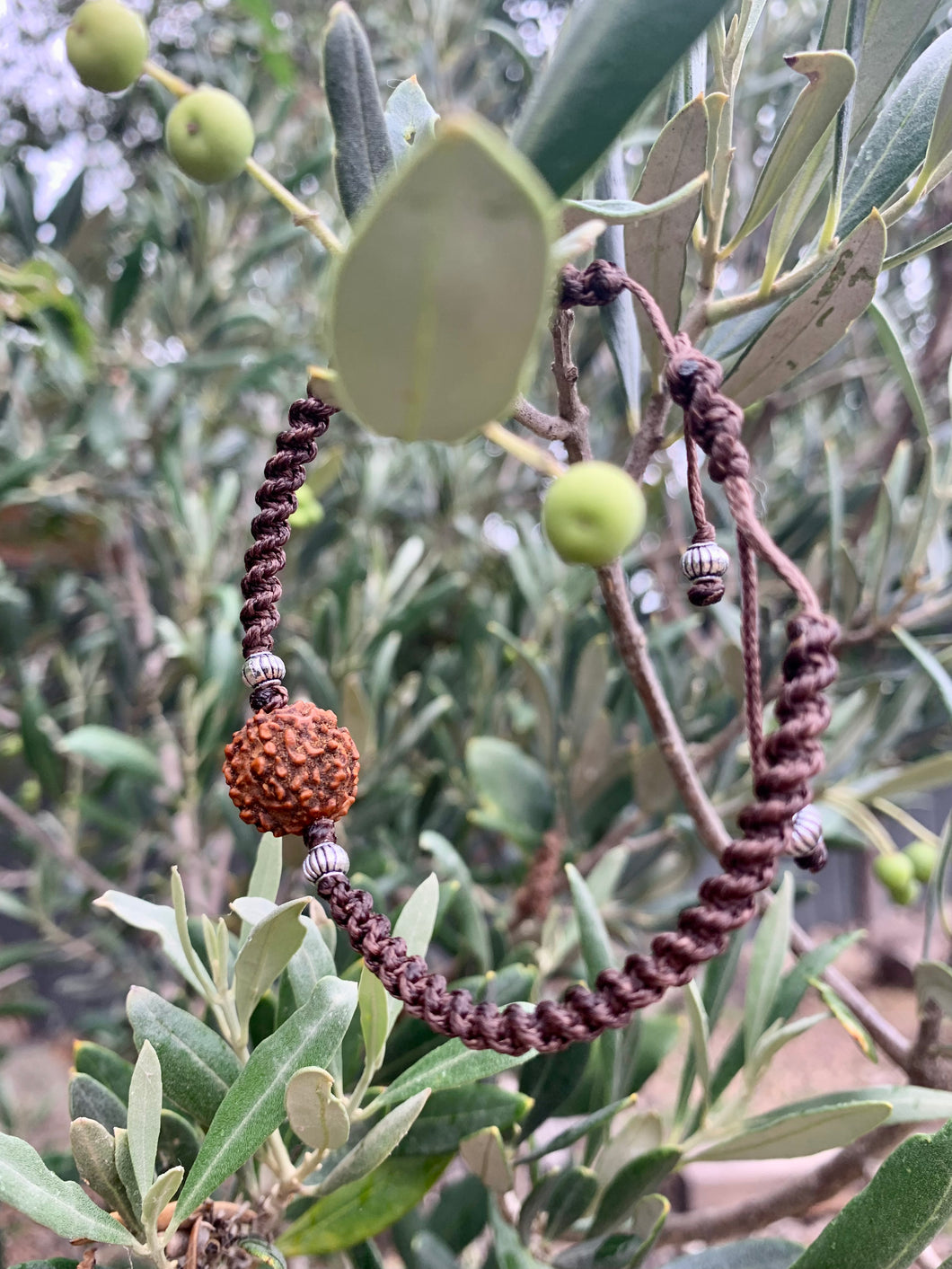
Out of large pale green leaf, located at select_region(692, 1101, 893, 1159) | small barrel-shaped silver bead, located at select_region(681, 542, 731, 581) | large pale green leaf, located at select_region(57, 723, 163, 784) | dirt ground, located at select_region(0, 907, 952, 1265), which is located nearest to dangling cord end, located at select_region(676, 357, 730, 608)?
small barrel-shaped silver bead, located at select_region(681, 542, 731, 581)

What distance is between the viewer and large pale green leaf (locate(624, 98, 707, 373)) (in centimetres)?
31

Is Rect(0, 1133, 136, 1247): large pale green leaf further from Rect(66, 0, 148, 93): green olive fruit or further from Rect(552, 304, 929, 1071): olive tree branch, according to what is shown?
Rect(66, 0, 148, 93): green olive fruit

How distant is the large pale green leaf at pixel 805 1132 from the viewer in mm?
356

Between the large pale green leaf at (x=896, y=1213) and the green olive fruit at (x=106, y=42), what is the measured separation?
1.64ft

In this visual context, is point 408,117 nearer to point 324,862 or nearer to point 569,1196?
point 324,862

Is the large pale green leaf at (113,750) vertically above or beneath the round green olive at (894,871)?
above

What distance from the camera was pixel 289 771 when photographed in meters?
0.31

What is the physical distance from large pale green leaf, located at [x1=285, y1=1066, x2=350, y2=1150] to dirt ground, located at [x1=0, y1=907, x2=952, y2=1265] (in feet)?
2.90

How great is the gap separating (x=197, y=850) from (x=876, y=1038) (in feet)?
2.28

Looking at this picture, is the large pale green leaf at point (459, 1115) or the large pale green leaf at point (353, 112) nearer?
the large pale green leaf at point (353, 112)

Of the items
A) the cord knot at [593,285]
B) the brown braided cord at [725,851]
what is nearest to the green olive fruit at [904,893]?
the brown braided cord at [725,851]

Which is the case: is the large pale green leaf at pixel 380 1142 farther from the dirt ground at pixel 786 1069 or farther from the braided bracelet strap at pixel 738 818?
the dirt ground at pixel 786 1069

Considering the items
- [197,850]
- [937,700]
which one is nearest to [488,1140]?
[197,850]

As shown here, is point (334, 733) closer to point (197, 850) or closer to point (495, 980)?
point (495, 980)
